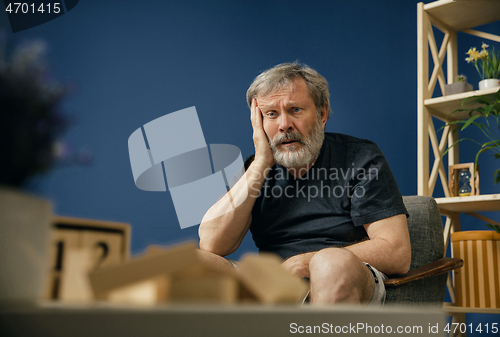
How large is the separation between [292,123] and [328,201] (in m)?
0.35

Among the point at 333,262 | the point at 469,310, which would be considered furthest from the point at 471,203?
the point at 333,262

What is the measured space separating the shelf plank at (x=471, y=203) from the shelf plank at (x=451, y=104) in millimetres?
477

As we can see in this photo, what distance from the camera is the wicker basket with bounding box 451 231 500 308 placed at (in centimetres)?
185

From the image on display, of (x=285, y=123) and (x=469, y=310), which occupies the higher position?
(x=285, y=123)

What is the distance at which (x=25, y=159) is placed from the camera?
1.02 feet

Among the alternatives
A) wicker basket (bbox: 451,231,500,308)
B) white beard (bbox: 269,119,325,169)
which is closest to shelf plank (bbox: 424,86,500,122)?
wicker basket (bbox: 451,231,500,308)

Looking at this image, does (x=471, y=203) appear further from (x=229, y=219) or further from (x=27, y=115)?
(x=27, y=115)

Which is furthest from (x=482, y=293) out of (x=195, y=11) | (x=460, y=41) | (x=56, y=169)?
(x=195, y=11)

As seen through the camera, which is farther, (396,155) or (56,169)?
(396,155)

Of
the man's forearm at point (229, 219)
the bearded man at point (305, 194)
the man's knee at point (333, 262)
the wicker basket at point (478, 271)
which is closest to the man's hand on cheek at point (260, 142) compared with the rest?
the bearded man at point (305, 194)

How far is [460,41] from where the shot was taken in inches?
98.2

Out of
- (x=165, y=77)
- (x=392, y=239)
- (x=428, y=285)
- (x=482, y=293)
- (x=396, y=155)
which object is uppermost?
(x=165, y=77)

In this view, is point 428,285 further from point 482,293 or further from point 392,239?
point 482,293

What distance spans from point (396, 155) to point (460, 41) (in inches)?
30.4
